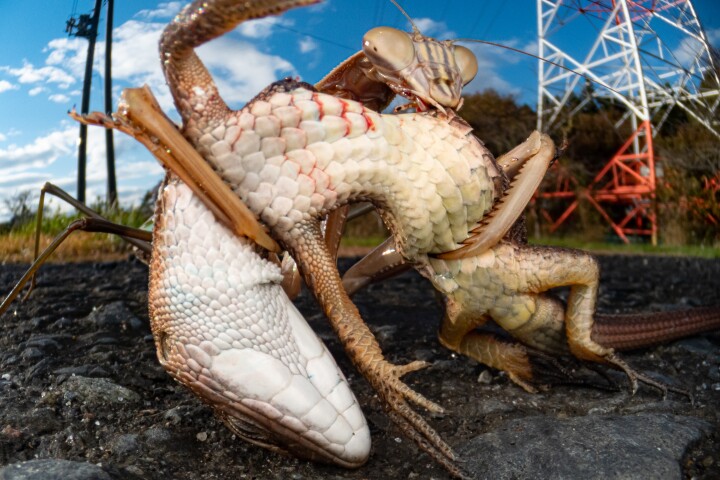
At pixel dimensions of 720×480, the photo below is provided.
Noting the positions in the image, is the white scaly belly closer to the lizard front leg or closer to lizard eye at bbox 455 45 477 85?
the lizard front leg

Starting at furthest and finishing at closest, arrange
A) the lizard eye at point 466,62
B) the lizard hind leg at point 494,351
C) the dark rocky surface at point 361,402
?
the lizard hind leg at point 494,351
the dark rocky surface at point 361,402
the lizard eye at point 466,62

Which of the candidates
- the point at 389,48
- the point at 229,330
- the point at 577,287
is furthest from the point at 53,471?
the point at 577,287

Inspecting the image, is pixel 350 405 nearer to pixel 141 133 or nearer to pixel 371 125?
pixel 371 125

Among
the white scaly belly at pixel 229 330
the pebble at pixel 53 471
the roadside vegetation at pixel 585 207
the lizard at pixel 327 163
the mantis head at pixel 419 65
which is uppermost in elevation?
the mantis head at pixel 419 65

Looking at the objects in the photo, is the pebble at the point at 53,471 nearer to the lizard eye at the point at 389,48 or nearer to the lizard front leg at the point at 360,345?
the lizard front leg at the point at 360,345

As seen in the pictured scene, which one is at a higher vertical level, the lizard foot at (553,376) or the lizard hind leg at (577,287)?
the lizard hind leg at (577,287)

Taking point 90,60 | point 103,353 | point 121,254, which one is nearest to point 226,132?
point 103,353

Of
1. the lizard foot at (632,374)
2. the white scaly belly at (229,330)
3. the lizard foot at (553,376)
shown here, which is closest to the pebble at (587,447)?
the lizard foot at (632,374)
